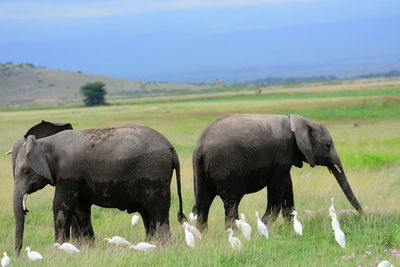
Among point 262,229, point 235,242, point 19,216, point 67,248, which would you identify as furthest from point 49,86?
point 235,242

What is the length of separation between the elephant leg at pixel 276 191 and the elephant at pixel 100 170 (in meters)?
2.11

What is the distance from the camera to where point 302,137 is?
1231cm

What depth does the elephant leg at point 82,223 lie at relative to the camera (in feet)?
35.9

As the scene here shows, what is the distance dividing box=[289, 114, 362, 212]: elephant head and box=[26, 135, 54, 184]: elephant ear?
4.26 m

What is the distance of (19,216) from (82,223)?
1228 mm

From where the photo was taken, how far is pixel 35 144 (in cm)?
1045

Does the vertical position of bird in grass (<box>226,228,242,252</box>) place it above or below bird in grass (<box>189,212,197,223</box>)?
above

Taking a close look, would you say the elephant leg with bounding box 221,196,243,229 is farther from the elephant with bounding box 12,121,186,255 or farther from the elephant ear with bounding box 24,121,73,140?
the elephant ear with bounding box 24,121,73,140

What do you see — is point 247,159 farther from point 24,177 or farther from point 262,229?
point 24,177

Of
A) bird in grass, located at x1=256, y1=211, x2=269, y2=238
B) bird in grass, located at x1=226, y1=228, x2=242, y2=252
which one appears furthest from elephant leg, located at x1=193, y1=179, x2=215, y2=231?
bird in grass, located at x1=226, y1=228, x2=242, y2=252

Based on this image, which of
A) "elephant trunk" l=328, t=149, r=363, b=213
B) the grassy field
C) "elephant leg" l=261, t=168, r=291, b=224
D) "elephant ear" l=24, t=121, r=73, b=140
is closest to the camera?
the grassy field

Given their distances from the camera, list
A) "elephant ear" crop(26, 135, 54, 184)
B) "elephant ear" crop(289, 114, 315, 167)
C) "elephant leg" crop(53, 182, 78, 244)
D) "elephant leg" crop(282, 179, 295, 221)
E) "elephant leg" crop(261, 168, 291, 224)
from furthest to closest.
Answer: "elephant leg" crop(282, 179, 295, 221) < "elephant ear" crop(289, 114, 315, 167) < "elephant leg" crop(261, 168, 291, 224) < "elephant leg" crop(53, 182, 78, 244) < "elephant ear" crop(26, 135, 54, 184)

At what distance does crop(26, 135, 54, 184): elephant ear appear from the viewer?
10.2 m

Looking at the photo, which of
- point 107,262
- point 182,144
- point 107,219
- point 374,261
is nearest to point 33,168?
point 107,262
